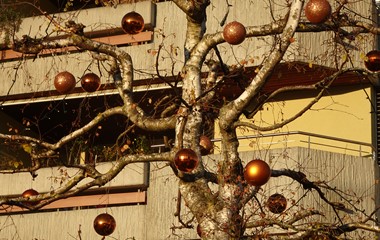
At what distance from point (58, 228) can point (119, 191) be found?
1290mm

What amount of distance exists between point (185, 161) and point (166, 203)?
985 centimetres

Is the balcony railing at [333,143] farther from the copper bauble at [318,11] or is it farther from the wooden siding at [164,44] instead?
the copper bauble at [318,11]

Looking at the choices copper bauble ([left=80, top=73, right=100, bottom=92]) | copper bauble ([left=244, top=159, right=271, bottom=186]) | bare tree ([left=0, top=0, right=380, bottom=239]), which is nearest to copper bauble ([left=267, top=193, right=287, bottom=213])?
bare tree ([left=0, top=0, right=380, bottom=239])

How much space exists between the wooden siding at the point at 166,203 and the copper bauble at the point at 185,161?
6862 millimetres

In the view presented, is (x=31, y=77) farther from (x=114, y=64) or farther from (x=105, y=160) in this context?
(x=114, y=64)

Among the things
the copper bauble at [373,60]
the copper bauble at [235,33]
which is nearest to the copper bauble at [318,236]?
the copper bauble at [373,60]

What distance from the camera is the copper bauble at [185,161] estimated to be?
13.8m

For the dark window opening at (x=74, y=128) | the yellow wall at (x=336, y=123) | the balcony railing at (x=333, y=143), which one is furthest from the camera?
the dark window opening at (x=74, y=128)

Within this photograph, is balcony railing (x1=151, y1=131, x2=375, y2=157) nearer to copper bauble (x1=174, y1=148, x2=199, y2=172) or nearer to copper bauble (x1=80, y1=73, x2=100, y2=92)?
copper bauble (x1=80, y1=73, x2=100, y2=92)

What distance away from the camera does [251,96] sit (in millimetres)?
14023

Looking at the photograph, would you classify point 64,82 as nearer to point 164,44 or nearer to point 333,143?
point 164,44

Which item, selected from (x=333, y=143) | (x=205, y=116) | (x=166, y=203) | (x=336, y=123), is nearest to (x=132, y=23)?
(x=205, y=116)

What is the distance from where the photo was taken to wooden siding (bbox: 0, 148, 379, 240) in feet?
72.9

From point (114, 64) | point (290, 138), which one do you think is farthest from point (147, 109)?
point (114, 64)
